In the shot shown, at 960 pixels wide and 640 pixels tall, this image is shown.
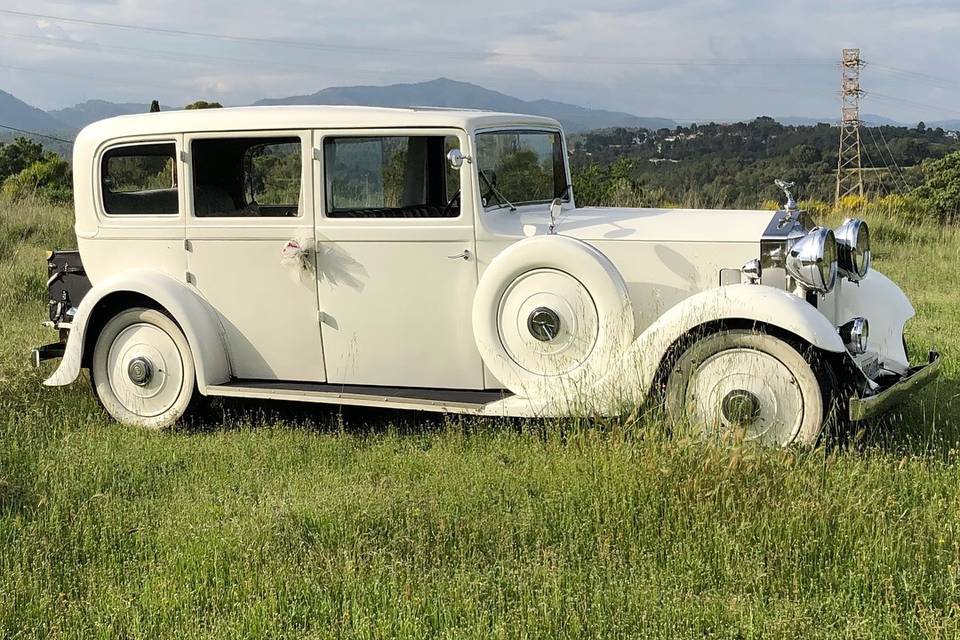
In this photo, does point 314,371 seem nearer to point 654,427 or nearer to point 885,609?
point 654,427

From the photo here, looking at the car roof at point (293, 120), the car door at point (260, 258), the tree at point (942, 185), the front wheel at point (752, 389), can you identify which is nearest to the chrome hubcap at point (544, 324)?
the front wheel at point (752, 389)

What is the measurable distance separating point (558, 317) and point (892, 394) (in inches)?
69.9

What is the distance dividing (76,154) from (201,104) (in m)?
16.7

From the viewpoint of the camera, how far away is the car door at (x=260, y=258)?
592 cm

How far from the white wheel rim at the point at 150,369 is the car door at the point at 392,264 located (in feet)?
3.61

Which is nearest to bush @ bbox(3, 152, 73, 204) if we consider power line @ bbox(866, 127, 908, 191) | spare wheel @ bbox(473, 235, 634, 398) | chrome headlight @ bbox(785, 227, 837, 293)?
spare wheel @ bbox(473, 235, 634, 398)

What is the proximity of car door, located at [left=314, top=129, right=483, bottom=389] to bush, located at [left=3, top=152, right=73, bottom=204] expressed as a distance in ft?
47.1

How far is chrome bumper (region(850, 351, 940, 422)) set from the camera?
4574mm

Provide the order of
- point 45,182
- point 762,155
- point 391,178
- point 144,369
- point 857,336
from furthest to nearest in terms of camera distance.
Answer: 1. point 762,155
2. point 45,182
3. point 144,369
4. point 391,178
5. point 857,336

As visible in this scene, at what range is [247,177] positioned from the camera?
654 centimetres

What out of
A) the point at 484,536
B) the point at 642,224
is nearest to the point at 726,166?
the point at 642,224

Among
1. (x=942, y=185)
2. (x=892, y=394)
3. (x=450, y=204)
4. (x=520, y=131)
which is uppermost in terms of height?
(x=942, y=185)

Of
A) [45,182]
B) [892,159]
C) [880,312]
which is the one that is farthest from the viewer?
[892,159]

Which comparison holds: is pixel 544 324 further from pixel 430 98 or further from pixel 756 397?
pixel 430 98
